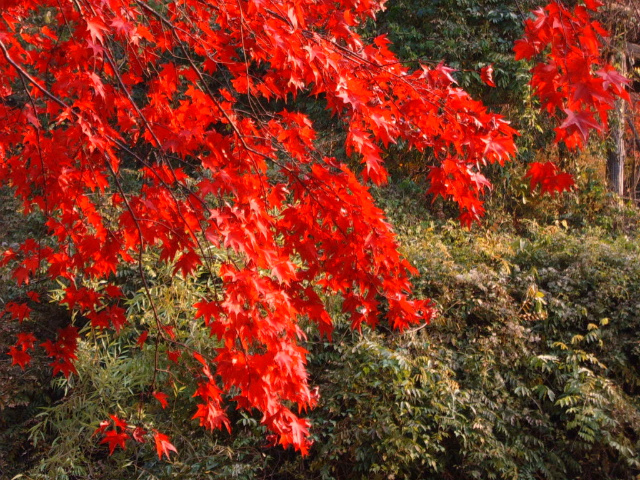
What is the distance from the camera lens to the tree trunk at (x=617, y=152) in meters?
7.30

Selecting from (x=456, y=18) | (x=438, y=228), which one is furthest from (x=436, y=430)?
(x=456, y=18)

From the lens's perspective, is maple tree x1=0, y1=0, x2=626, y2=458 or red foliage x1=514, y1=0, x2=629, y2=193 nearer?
red foliage x1=514, y1=0, x2=629, y2=193

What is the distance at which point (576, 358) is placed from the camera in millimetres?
3715

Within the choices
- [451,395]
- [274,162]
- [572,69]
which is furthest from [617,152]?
[572,69]

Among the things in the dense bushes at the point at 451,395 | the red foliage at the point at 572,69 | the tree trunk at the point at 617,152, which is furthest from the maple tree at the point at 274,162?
the tree trunk at the point at 617,152

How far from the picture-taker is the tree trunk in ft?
23.9

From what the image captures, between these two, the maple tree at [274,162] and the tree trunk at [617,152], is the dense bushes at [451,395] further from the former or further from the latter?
the tree trunk at [617,152]

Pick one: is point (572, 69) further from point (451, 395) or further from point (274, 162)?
point (451, 395)

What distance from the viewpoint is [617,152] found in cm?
744

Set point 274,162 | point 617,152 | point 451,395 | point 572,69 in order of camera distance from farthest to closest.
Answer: point 617,152, point 451,395, point 274,162, point 572,69

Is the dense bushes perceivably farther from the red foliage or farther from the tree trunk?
the tree trunk

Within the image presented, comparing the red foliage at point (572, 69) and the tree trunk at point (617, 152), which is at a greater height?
the red foliage at point (572, 69)

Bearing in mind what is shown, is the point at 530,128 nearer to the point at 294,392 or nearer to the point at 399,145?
the point at 399,145

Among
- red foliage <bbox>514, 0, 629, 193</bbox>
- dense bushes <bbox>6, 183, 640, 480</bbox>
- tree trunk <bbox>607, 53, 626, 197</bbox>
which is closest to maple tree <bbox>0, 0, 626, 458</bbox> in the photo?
red foliage <bbox>514, 0, 629, 193</bbox>
